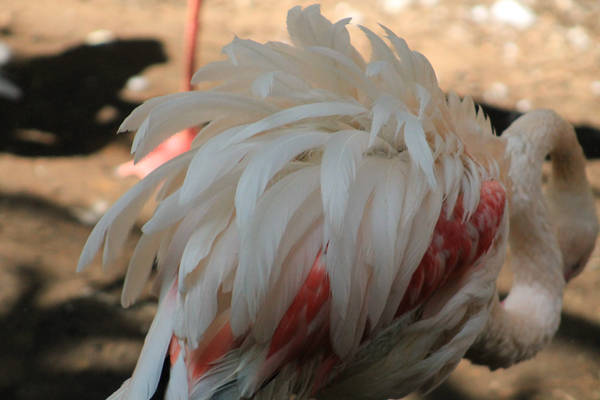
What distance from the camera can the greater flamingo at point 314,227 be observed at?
111cm

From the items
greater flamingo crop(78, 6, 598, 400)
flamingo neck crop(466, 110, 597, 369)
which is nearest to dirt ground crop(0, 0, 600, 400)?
flamingo neck crop(466, 110, 597, 369)

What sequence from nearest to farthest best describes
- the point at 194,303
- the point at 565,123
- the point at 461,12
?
the point at 194,303
the point at 565,123
the point at 461,12

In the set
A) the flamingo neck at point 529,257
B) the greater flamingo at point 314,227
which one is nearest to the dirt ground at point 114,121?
the flamingo neck at point 529,257

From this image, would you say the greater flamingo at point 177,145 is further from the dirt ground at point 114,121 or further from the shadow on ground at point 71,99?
the shadow on ground at point 71,99

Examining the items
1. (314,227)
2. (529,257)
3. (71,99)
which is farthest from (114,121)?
(314,227)

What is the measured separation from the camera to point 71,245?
2.56 metres

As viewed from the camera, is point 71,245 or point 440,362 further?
point 71,245

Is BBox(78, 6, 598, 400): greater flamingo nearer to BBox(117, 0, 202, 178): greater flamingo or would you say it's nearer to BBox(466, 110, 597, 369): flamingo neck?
BBox(466, 110, 597, 369): flamingo neck

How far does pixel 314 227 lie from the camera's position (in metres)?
1.15

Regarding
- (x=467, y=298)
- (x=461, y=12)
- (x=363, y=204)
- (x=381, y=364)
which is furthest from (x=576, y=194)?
(x=461, y=12)

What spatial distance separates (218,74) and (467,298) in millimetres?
690

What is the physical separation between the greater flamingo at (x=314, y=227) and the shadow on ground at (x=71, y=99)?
6.49 ft

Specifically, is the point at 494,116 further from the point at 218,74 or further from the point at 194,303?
the point at 194,303

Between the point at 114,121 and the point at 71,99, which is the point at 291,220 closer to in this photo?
the point at 114,121
